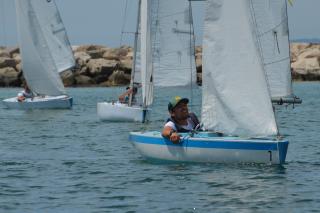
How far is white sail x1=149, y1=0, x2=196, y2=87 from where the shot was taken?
36.5 metres

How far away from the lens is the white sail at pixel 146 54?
36281mm

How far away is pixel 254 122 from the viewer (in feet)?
68.5

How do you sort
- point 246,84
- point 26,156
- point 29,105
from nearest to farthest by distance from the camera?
point 246,84, point 26,156, point 29,105

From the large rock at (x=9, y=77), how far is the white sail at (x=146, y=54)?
184ft

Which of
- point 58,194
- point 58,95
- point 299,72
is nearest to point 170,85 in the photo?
point 58,95

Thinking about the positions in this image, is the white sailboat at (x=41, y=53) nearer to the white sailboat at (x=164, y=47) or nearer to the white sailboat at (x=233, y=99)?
the white sailboat at (x=164, y=47)

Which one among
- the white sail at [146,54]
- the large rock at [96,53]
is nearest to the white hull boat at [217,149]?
the white sail at [146,54]

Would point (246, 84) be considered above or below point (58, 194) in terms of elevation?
above

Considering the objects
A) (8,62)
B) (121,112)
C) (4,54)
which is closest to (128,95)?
(121,112)

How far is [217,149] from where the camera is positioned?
21141mm

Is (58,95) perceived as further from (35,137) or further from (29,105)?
(35,137)

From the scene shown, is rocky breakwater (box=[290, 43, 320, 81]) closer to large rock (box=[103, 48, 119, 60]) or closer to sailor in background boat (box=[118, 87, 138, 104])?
large rock (box=[103, 48, 119, 60])

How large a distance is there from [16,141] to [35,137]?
158cm

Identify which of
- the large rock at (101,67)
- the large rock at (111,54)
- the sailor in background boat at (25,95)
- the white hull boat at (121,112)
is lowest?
the white hull boat at (121,112)
